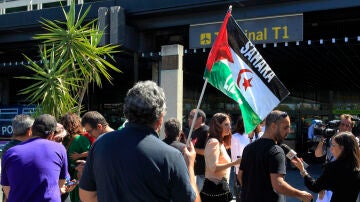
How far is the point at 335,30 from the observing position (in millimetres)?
14156

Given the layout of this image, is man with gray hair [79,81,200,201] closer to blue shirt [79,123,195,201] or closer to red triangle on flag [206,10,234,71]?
blue shirt [79,123,195,201]

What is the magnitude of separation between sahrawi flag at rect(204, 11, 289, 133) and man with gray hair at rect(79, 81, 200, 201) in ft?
6.50

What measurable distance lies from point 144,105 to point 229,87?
214 cm

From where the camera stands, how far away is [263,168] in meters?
3.45

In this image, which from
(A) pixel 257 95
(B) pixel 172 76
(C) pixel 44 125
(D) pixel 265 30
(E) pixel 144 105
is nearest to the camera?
(E) pixel 144 105

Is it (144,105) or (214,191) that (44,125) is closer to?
(144,105)

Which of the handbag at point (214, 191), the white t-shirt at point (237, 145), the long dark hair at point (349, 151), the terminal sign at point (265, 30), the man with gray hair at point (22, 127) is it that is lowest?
the handbag at point (214, 191)

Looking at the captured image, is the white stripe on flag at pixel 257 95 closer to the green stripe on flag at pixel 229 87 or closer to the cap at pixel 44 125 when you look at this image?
the green stripe on flag at pixel 229 87

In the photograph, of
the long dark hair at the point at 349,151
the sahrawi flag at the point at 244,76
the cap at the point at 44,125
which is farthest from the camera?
the sahrawi flag at the point at 244,76

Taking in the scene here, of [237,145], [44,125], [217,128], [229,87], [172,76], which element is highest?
[172,76]

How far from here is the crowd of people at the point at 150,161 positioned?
224 cm

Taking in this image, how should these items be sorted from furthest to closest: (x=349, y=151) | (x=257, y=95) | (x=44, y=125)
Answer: (x=257, y=95) < (x=349, y=151) < (x=44, y=125)

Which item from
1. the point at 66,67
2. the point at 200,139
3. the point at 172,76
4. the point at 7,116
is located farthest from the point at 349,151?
the point at 7,116

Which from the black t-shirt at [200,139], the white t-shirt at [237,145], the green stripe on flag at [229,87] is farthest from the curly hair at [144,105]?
the white t-shirt at [237,145]
